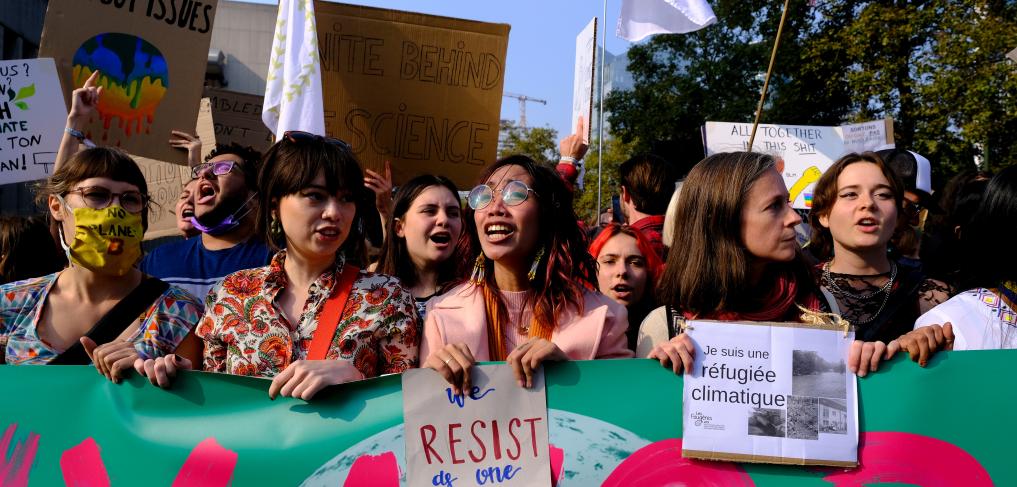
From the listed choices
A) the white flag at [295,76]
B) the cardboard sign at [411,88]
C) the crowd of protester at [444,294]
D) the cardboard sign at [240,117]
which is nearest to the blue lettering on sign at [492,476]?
the crowd of protester at [444,294]

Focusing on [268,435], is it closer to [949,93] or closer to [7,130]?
[7,130]

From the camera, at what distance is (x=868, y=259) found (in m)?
3.63

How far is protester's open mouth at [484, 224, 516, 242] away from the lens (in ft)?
9.84

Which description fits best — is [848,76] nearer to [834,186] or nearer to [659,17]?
[659,17]

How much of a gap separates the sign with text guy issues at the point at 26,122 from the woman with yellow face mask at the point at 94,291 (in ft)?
7.22

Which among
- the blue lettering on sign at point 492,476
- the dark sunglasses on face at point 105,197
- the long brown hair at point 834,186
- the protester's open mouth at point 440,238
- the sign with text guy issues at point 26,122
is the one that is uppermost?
the sign with text guy issues at point 26,122

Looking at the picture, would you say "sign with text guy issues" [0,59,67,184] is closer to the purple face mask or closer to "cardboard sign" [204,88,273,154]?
the purple face mask

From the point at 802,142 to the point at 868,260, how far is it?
16.5 ft

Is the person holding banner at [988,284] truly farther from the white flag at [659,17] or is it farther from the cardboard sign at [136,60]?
the cardboard sign at [136,60]

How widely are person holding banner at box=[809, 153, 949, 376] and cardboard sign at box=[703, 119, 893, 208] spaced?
439cm

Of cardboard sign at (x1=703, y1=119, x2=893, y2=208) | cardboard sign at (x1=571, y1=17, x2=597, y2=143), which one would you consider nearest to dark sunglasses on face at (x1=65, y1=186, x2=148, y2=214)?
cardboard sign at (x1=571, y1=17, x2=597, y2=143)

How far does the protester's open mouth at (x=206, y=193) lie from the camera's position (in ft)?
14.0

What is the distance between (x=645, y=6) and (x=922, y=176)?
2.07 m

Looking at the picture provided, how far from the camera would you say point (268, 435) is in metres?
2.70
